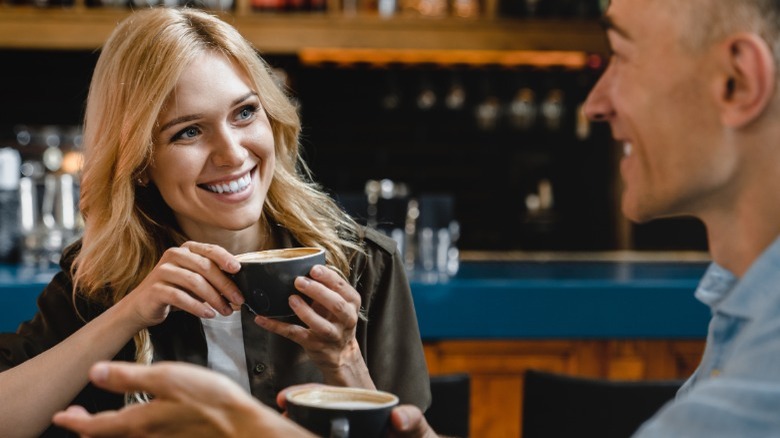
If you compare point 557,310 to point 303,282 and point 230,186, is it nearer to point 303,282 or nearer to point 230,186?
point 230,186

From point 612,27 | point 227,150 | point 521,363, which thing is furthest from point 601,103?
point 521,363

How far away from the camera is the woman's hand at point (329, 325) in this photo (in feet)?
4.12

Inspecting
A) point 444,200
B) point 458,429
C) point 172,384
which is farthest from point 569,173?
point 172,384

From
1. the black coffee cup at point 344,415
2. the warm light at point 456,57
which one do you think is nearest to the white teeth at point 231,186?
the black coffee cup at point 344,415

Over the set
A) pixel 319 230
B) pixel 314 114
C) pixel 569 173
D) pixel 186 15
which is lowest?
pixel 569 173

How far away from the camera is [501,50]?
4.72 m

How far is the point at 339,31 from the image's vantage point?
4.62m

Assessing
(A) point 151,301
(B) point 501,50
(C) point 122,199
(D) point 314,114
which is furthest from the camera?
(D) point 314,114

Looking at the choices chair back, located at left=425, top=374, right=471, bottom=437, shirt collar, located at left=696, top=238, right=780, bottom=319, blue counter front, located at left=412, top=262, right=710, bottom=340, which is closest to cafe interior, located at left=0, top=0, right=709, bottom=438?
blue counter front, located at left=412, top=262, right=710, bottom=340

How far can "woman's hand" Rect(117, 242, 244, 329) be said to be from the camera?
1.27 meters

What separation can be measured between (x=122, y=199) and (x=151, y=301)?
39 centimetres

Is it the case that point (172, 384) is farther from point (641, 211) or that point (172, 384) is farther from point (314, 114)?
point (314, 114)

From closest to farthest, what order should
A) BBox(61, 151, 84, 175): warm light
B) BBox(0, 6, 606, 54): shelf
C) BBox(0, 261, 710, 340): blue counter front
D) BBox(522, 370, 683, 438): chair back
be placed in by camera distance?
BBox(522, 370, 683, 438): chair back → BBox(0, 261, 710, 340): blue counter front → BBox(61, 151, 84, 175): warm light → BBox(0, 6, 606, 54): shelf

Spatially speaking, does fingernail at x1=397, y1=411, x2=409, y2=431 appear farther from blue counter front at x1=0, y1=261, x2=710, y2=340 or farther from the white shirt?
blue counter front at x1=0, y1=261, x2=710, y2=340
